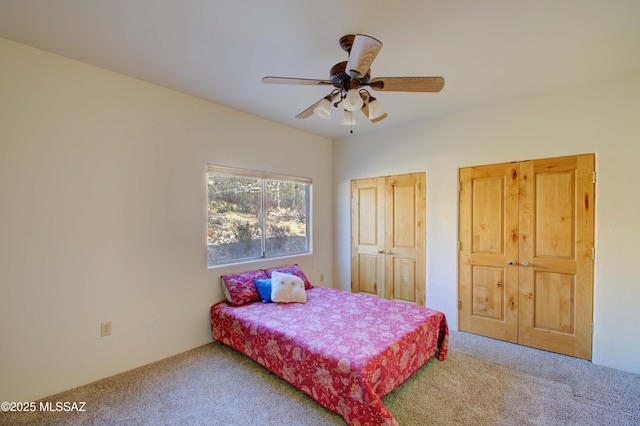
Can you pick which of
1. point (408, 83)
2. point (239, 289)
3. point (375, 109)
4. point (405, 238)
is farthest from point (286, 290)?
point (408, 83)

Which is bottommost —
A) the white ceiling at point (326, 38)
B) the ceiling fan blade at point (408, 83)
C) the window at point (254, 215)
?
the window at point (254, 215)

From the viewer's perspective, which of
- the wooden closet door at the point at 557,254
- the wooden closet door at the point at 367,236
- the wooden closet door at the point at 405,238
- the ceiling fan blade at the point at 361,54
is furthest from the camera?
the wooden closet door at the point at 367,236

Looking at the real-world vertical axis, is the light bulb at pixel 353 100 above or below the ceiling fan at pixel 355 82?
below

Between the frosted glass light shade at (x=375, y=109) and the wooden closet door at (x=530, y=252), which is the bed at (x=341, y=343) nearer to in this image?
the wooden closet door at (x=530, y=252)

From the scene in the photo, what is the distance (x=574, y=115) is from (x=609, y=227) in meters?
1.08

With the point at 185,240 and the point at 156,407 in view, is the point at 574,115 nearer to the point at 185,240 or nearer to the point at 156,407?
the point at 185,240

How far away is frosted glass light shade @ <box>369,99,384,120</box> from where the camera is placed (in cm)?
205

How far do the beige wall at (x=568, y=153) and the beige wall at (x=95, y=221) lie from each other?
8.23 ft

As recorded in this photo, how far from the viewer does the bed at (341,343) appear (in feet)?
5.91

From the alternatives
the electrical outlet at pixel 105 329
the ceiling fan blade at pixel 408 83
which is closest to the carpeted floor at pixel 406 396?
the electrical outlet at pixel 105 329

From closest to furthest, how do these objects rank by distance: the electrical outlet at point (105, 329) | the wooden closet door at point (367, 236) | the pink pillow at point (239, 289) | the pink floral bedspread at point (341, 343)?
the pink floral bedspread at point (341, 343) < the electrical outlet at point (105, 329) < the pink pillow at point (239, 289) < the wooden closet door at point (367, 236)

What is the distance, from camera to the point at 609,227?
2.54 metres

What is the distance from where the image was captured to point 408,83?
191 centimetres

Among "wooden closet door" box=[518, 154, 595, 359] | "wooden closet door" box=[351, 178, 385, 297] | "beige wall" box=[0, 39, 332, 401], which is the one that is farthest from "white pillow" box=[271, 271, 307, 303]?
"wooden closet door" box=[518, 154, 595, 359]
